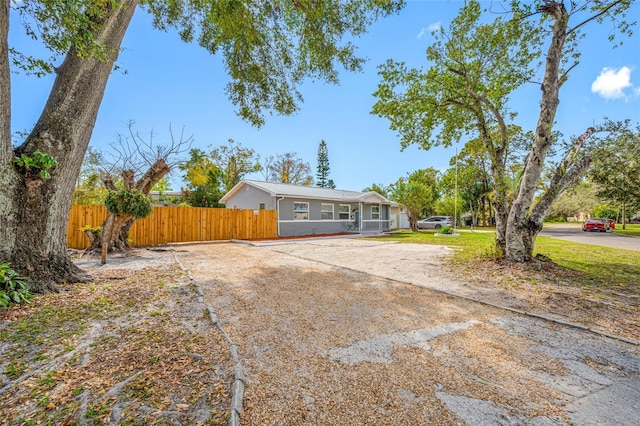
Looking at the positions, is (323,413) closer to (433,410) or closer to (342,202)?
(433,410)

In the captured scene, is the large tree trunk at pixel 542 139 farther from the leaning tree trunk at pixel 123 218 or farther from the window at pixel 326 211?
the window at pixel 326 211

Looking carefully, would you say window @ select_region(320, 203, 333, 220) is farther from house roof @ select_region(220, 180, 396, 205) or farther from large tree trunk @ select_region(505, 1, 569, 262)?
large tree trunk @ select_region(505, 1, 569, 262)

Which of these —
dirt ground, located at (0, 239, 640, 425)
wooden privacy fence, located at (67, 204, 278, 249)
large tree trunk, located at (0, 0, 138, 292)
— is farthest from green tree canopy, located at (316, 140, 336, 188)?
dirt ground, located at (0, 239, 640, 425)

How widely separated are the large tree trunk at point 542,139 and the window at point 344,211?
13.9m

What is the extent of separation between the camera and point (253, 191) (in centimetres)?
1823

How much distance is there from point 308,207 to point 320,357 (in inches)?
612

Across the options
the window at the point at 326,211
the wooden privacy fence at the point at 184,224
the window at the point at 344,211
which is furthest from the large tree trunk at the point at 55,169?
the window at the point at 344,211

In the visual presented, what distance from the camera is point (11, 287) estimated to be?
3646mm

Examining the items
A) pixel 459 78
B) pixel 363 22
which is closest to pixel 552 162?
pixel 459 78

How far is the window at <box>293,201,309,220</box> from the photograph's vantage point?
1727 cm

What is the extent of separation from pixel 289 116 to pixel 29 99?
638cm

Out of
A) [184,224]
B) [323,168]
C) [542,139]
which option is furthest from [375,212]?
[323,168]

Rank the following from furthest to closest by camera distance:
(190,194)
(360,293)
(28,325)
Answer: (190,194) → (360,293) → (28,325)

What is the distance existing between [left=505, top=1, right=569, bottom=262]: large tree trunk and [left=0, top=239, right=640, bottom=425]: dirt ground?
1.82 metres
